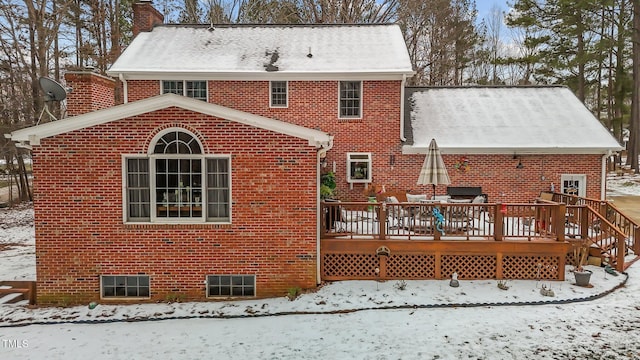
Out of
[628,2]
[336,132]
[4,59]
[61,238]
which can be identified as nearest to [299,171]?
[61,238]

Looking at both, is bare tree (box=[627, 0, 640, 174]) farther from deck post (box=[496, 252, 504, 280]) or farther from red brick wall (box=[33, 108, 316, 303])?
red brick wall (box=[33, 108, 316, 303])

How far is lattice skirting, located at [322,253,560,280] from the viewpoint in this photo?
27.9ft

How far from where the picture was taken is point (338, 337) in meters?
6.39

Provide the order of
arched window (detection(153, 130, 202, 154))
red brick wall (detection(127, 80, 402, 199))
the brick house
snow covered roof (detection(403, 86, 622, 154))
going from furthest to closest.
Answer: red brick wall (detection(127, 80, 402, 199))
snow covered roof (detection(403, 86, 622, 154))
arched window (detection(153, 130, 202, 154))
the brick house

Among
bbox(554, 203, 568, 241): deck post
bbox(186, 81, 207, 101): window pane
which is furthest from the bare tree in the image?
bbox(186, 81, 207, 101): window pane

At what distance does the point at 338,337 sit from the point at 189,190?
12.5ft

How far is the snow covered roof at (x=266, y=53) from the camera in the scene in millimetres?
13812

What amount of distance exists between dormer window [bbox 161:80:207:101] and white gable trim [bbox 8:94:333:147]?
692 centimetres

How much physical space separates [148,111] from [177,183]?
142cm

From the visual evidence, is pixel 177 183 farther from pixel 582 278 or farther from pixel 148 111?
pixel 582 278

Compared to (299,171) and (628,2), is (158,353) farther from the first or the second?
(628,2)

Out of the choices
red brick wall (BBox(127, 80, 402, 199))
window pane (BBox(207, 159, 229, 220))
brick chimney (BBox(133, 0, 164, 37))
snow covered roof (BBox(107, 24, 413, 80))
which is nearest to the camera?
window pane (BBox(207, 159, 229, 220))

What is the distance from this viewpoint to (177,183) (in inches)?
303

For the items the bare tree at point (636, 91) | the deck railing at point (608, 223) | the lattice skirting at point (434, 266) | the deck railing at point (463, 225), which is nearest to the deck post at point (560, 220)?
the deck railing at point (463, 225)
